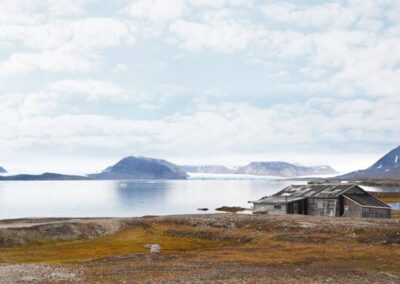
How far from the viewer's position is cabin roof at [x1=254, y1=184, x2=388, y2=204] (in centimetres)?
8788

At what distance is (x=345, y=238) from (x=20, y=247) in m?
42.8

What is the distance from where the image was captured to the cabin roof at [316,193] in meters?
87.9

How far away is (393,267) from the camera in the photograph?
4006 centimetres

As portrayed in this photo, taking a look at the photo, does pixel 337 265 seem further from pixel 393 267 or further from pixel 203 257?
pixel 203 257

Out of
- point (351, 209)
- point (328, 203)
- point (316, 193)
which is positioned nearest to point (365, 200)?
point (351, 209)

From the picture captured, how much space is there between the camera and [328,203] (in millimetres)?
88875

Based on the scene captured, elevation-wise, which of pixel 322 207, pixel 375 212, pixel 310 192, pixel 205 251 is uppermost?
pixel 310 192

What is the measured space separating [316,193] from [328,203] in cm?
479

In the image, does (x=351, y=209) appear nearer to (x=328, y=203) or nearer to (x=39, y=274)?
(x=328, y=203)

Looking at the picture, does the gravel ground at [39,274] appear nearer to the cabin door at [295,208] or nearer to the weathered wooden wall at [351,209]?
the weathered wooden wall at [351,209]

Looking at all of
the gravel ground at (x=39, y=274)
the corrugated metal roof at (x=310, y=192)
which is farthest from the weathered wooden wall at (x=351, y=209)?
the gravel ground at (x=39, y=274)

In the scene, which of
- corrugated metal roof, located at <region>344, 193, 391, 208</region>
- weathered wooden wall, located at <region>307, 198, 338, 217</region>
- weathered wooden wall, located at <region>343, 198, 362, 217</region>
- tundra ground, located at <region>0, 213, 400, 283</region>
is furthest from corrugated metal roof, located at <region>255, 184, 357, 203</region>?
tundra ground, located at <region>0, 213, 400, 283</region>

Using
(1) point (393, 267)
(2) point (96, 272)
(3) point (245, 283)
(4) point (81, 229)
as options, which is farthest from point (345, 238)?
(4) point (81, 229)

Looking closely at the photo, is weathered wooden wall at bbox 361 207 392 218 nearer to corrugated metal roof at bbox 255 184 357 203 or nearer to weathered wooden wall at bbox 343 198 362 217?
weathered wooden wall at bbox 343 198 362 217
